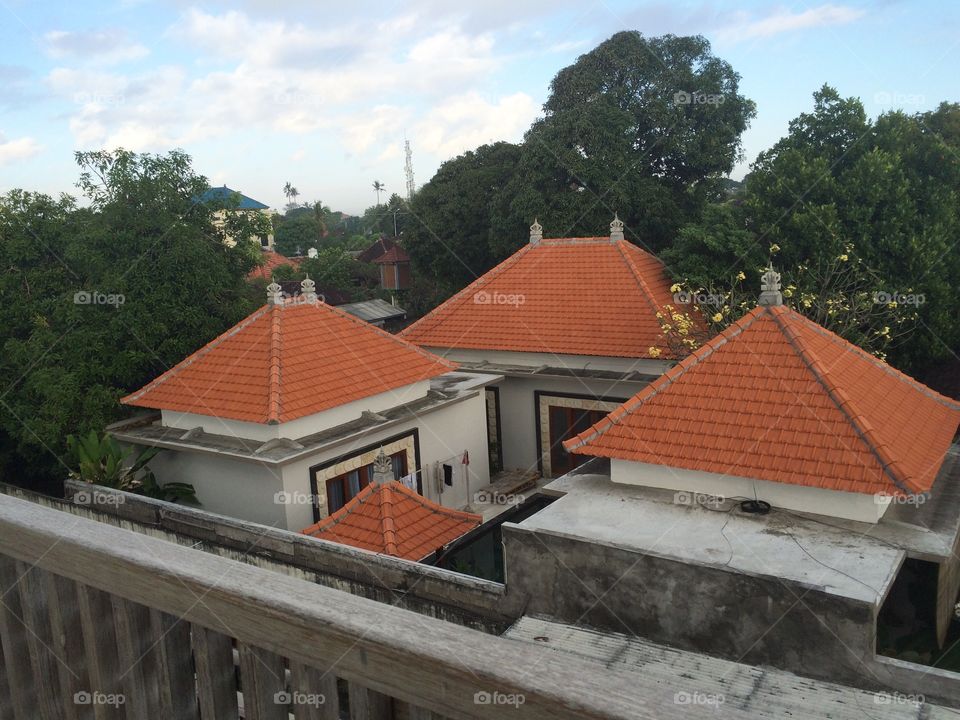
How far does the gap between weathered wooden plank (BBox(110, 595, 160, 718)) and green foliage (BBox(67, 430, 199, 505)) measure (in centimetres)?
1094

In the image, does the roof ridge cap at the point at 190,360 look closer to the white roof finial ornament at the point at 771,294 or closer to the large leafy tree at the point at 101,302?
the large leafy tree at the point at 101,302

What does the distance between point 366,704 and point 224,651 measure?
1.31ft

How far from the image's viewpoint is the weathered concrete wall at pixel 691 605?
6004mm

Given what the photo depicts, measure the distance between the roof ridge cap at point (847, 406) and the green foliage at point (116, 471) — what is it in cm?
862

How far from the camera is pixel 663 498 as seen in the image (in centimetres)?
830

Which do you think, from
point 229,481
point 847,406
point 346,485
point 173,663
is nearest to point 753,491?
point 847,406

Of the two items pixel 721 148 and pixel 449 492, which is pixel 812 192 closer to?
pixel 721 148

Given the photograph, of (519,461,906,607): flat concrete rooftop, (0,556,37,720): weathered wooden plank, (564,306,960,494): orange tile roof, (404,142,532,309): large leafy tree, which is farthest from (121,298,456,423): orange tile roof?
(404,142,532,309): large leafy tree

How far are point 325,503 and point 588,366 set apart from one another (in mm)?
5929

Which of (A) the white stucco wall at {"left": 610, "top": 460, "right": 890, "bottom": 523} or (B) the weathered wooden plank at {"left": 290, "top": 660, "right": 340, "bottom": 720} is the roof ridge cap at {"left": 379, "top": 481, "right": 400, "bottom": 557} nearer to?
(A) the white stucco wall at {"left": 610, "top": 460, "right": 890, "bottom": 523}

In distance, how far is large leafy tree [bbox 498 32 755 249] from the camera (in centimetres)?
2198

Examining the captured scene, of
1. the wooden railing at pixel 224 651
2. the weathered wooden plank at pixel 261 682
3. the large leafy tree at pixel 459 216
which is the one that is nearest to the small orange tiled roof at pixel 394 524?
the wooden railing at pixel 224 651

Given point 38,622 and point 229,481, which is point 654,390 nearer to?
point 229,481

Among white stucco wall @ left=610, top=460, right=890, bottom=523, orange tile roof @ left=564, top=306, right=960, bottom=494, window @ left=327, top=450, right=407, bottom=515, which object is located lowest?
window @ left=327, top=450, right=407, bottom=515
